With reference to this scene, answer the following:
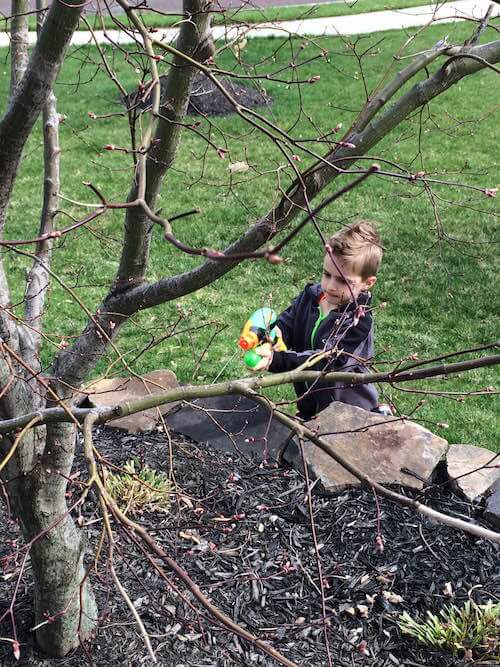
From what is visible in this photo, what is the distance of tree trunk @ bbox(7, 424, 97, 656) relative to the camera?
2.34 meters

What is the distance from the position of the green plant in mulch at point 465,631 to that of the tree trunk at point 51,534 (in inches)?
48.3

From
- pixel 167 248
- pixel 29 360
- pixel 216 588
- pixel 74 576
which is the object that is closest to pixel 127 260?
pixel 29 360

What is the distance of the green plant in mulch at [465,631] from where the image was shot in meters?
2.56

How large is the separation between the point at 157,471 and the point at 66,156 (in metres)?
6.97

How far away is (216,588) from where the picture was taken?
9.51 feet

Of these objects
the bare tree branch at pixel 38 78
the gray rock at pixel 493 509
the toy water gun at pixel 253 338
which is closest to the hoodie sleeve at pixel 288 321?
the toy water gun at pixel 253 338

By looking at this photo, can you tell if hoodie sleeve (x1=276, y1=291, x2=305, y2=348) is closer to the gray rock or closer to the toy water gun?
Result: the toy water gun

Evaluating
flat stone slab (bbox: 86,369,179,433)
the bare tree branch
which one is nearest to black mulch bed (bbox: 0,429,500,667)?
flat stone slab (bbox: 86,369,179,433)

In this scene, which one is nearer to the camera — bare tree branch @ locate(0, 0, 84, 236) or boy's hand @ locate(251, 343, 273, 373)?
bare tree branch @ locate(0, 0, 84, 236)

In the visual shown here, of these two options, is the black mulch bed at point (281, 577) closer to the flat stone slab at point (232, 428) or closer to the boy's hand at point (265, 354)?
the flat stone slab at point (232, 428)

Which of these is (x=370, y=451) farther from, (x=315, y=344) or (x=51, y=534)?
(x=51, y=534)

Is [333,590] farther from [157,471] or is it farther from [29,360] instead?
[29,360]

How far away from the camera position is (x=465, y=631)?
2609mm

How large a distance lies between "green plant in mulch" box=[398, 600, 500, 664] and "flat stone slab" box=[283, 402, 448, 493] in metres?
0.79
